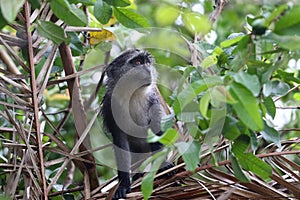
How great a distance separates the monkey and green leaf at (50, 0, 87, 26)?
42.0 inches

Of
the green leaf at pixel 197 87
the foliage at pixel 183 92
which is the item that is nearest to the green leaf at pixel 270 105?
the foliage at pixel 183 92

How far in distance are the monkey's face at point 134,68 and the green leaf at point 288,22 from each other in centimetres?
138

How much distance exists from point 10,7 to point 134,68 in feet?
4.64

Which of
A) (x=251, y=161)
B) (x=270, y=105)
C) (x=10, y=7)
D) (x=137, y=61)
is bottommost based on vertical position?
(x=251, y=161)

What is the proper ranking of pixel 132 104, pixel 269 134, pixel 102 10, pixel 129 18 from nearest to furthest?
1. pixel 269 134
2. pixel 102 10
3. pixel 129 18
4. pixel 132 104

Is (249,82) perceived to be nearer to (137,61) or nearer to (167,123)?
(167,123)

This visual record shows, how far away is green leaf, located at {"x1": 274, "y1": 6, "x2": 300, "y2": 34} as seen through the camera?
0.97 m

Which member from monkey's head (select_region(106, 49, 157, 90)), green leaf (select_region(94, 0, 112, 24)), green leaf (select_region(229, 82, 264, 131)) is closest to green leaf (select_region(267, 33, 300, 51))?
green leaf (select_region(229, 82, 264, 131))

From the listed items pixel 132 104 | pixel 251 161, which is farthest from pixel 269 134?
pixel 132 104

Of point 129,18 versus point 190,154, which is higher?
point 129,18

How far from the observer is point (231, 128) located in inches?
42.7

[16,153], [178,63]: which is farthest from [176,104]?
[178,63]

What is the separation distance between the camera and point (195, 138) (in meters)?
1.13

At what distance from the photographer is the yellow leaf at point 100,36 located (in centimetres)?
187
